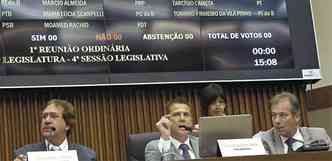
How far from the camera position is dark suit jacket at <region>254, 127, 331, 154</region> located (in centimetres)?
410

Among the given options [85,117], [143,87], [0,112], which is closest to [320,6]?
[143,87]

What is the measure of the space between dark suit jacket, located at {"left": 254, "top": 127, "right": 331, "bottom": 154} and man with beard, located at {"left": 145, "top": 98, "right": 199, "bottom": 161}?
386 mm

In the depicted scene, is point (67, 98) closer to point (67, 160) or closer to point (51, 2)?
point (51, 2)

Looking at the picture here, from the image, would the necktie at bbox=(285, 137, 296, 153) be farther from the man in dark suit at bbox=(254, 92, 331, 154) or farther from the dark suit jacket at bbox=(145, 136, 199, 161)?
the dark suit jacket at bbox=(145, 136, 199, 161)

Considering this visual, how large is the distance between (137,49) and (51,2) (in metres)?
0.73

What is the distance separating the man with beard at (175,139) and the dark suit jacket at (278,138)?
0.39 metres

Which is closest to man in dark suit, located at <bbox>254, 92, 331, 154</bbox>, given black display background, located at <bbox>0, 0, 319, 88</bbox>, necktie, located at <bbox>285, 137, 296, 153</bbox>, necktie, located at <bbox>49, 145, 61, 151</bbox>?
necktie, located at <bbox>285, 137, 296, 153</bbox>

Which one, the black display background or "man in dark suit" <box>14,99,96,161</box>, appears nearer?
"man in dark suit" <box>14,99,96,161</box>

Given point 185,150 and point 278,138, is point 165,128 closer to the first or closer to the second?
point 185,150

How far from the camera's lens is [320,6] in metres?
6.88

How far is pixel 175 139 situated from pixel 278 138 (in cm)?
58

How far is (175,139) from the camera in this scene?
A: 411cm

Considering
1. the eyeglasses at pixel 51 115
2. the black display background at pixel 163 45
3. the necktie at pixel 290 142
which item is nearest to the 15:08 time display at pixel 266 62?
the black display background at pixel 163 45

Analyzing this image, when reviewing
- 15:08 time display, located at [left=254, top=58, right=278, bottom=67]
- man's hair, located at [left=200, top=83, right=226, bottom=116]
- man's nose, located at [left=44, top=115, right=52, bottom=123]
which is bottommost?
man's nose, located at [left=44, top=115, right=52, bottom=123]
